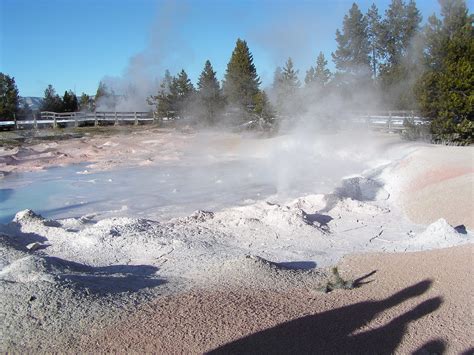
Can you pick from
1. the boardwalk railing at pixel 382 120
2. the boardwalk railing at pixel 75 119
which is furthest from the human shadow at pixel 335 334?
the boardwalk railing at pixel 75 119

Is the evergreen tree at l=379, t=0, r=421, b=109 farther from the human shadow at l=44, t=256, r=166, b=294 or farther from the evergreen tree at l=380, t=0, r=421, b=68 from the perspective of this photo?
the human shadow at l=44, t=256, r=166, b=294

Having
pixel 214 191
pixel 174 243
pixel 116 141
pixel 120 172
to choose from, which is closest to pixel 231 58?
pixel 116 141

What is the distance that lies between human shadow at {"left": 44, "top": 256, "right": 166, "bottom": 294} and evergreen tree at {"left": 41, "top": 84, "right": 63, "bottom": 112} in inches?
818

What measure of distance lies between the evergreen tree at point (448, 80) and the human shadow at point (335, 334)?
26.6 feet

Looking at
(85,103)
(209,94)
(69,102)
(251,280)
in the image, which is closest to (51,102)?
(69,102)

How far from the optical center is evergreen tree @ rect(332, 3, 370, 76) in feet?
67.4

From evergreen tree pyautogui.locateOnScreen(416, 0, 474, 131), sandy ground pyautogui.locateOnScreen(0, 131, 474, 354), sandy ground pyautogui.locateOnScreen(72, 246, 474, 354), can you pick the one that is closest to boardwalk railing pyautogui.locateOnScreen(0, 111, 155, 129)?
evergreen tree pyautogui.locateOnScreen(416, 0, 474, 131)

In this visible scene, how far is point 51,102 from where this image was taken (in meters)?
23.2

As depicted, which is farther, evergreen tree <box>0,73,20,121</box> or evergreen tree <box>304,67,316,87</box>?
evergreen tree <box>0,73,20,121</box>

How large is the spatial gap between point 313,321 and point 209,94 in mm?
16726

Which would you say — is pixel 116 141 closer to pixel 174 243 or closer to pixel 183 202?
pixel 183 202

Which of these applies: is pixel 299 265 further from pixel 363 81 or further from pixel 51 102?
pixel 51 102

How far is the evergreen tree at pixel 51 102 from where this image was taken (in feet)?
76.0

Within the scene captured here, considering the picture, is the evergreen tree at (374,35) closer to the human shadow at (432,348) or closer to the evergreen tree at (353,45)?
the evergreen tree at (353,45)
